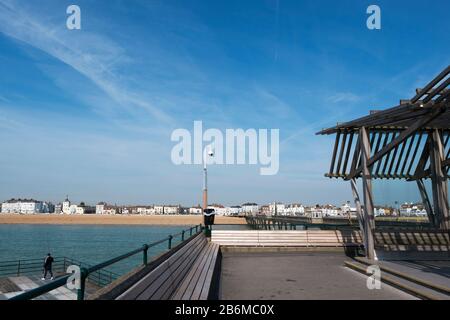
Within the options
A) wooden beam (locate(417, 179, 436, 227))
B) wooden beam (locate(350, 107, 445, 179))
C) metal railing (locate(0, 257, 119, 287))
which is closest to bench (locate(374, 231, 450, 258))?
wooden beam (locate(417, 179, 436, 227))

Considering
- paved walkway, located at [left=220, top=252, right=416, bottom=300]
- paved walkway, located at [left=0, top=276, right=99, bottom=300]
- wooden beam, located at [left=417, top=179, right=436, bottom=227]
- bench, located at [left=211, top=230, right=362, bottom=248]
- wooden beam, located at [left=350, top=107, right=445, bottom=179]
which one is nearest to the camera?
paved walkway, located at [left=220, top=252, right=416, bottom=300]

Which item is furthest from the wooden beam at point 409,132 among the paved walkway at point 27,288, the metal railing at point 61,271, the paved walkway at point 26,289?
the paved walkway at point 27,288

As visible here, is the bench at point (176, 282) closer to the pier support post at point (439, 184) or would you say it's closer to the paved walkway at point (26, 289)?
the paved walkway at point (26, 289)

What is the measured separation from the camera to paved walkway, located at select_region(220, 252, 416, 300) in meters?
8.39

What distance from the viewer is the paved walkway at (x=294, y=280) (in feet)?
27.5

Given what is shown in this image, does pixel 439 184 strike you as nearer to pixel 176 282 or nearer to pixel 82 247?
pixel 176 282

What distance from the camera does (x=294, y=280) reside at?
33.5ft

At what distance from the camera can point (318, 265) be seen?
1295 cm

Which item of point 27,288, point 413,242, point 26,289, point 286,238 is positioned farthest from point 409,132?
point 27,288

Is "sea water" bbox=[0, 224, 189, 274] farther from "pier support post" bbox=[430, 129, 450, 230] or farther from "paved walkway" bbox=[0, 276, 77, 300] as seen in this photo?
"pier support post" bbox=[430, 129, 450, 230]
